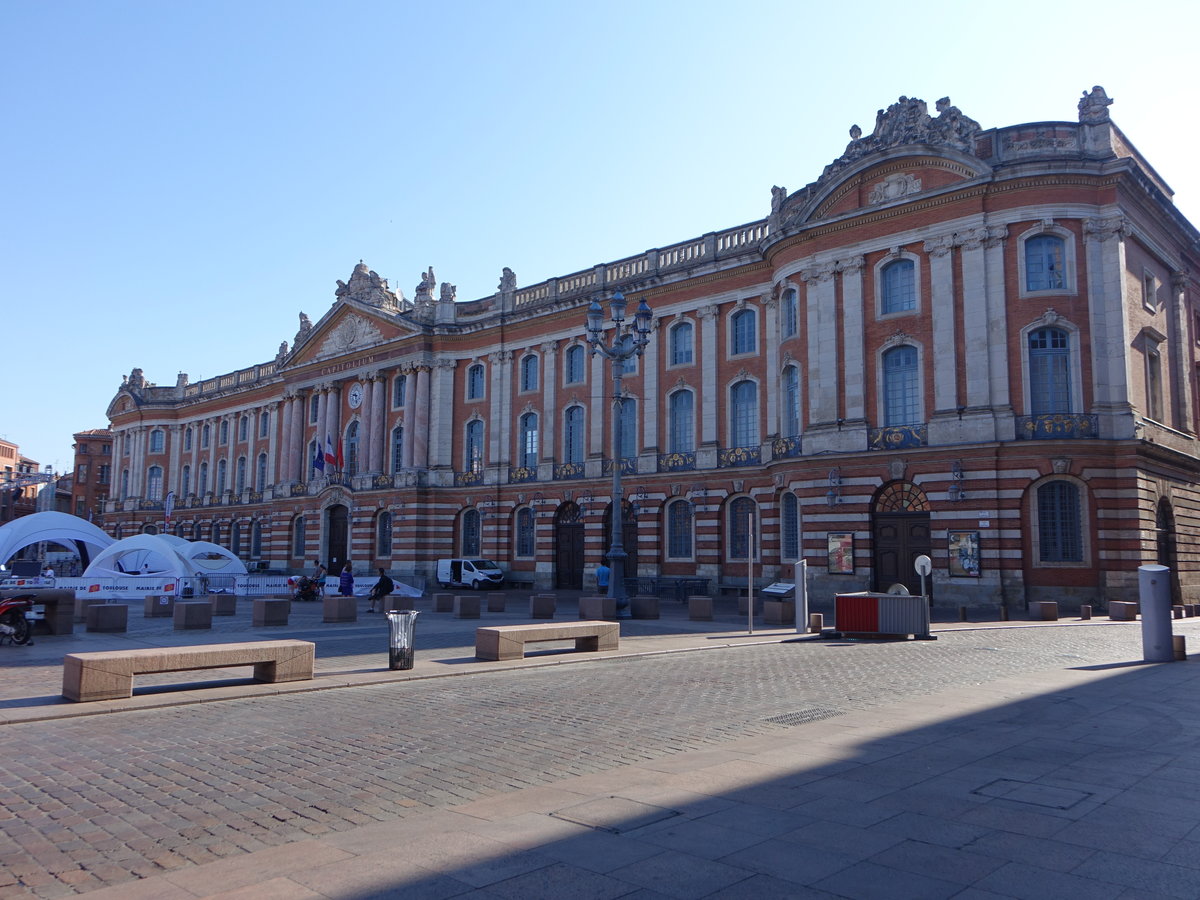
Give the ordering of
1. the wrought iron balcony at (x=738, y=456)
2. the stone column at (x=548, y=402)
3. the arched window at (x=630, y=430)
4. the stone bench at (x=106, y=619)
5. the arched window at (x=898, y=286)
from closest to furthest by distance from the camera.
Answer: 1. the stone bench at (x=106, y=619)
2. the arched window at (x=898, y=286)
3. the wrought iron balcony at (x=738, y=456)
4. the arched window at (x=630, y=430)
5. the stone column at (x=548, y=402)

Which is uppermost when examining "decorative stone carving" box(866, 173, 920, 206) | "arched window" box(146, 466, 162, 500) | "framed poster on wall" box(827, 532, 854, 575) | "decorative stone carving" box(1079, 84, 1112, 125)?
"decorative stone carving" box(1079, 84, 1112, 125)

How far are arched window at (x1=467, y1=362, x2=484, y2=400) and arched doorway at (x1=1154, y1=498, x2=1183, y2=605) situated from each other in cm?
3297

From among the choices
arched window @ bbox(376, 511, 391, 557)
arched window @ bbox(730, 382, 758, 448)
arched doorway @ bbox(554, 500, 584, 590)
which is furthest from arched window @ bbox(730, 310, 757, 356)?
arched window @ bbox(376, 511, 391, 557)

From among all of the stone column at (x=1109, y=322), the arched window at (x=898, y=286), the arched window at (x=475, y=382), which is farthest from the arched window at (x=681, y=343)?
the stone column at (x=1109, y=322)

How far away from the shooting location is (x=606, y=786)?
765cm

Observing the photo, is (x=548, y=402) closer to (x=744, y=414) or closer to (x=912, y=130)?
(x=744, y=414)

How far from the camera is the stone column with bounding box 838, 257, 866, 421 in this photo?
33781mm

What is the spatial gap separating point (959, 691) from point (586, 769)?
23.3 ft

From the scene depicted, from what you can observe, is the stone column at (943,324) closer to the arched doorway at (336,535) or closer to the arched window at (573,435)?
the arched window at (573,435)

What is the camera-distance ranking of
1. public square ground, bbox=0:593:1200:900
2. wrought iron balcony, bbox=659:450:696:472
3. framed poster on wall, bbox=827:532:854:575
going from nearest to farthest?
public square ground, bbox=0:593:1200:900
framed poster on wall, bbox=827:532:854:575
wrought iron balcony, bbox=659:450:696:472

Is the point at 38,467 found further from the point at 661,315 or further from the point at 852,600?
the point at 852,600

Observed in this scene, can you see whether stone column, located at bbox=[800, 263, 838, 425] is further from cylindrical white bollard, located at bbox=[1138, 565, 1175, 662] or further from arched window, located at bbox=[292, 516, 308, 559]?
arched window, located at bbox=[292, 516, 308, 559]

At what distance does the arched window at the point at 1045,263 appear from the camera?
103 ft

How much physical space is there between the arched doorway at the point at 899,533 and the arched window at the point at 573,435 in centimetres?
1763
